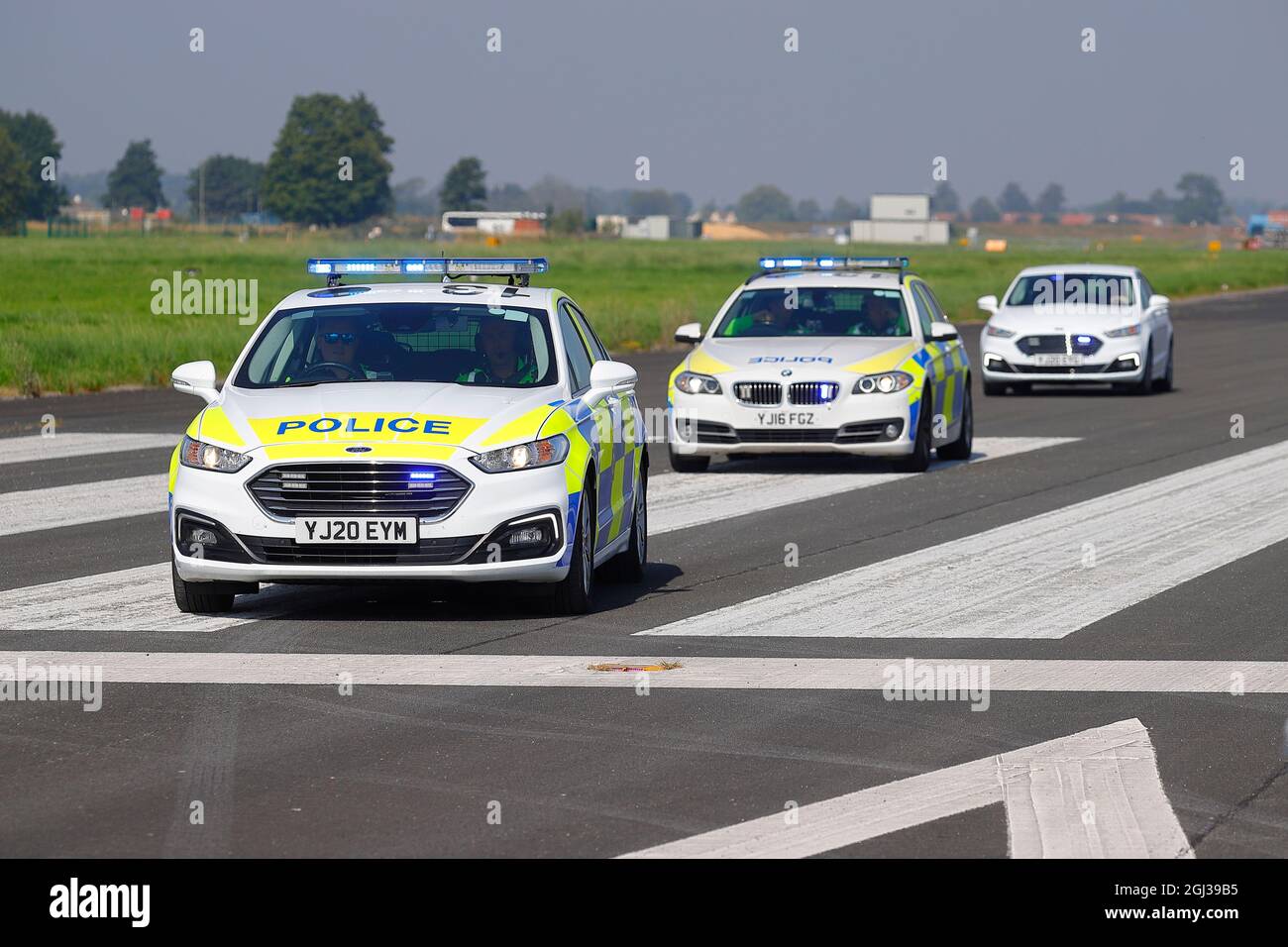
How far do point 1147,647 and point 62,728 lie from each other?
4.65 meters

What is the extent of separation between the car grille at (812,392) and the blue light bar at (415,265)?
5.26m

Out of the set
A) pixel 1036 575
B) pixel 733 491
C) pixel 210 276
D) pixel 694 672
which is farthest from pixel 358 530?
pixel 210 276

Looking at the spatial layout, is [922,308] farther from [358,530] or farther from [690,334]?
[358,530]

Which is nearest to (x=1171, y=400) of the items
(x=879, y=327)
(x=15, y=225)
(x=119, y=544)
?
(x=879, y=327)

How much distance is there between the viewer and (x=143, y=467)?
17391 millimetres

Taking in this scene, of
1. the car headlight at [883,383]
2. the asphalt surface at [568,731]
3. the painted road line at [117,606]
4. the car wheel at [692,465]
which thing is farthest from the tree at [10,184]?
the painted road line at [117,606]

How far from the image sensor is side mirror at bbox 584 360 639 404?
10672mm

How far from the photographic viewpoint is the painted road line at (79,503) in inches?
550

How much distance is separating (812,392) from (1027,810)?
10566 mm

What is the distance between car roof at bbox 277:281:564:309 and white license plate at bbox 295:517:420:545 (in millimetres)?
1718

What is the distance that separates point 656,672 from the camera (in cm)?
891

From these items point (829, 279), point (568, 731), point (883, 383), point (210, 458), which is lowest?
point (568, 731)

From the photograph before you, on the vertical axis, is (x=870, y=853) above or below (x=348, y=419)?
below
